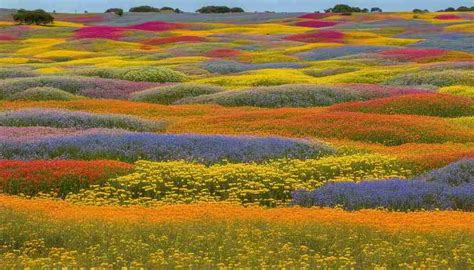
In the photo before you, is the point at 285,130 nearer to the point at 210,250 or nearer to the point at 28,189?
the point at 28,189

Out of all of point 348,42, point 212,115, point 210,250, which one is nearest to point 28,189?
point 210,250

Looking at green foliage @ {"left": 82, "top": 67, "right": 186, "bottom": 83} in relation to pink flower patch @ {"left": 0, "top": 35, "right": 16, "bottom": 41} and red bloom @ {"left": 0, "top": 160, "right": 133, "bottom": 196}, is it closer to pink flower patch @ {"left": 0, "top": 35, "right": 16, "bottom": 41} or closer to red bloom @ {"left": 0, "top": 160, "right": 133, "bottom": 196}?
red bloom @ {"left": 0, "top": 160, "right": 133, "bottom": 196}

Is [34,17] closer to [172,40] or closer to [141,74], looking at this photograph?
[172,40]

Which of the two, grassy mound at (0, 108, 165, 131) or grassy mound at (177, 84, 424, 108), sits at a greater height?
grassy mound at (0, 108, 165, 131)

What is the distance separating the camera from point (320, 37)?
80188mm

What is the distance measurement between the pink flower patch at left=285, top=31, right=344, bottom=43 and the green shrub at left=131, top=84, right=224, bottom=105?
3951 centimetres

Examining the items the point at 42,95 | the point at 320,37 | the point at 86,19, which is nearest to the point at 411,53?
the point at 320,37

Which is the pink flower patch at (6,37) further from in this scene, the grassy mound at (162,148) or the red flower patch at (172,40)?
the grassy mound at (162,148)

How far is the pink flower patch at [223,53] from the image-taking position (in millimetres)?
65188

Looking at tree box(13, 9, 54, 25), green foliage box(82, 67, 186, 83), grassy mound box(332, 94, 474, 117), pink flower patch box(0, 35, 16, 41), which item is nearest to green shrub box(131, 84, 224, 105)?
green foliage box(82, 67, 186, 83)

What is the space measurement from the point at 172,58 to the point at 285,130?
121ft

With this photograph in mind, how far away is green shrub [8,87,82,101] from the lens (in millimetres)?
37094

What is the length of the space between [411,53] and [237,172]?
43813 millimetres

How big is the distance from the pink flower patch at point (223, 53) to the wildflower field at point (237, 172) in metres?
15.6
